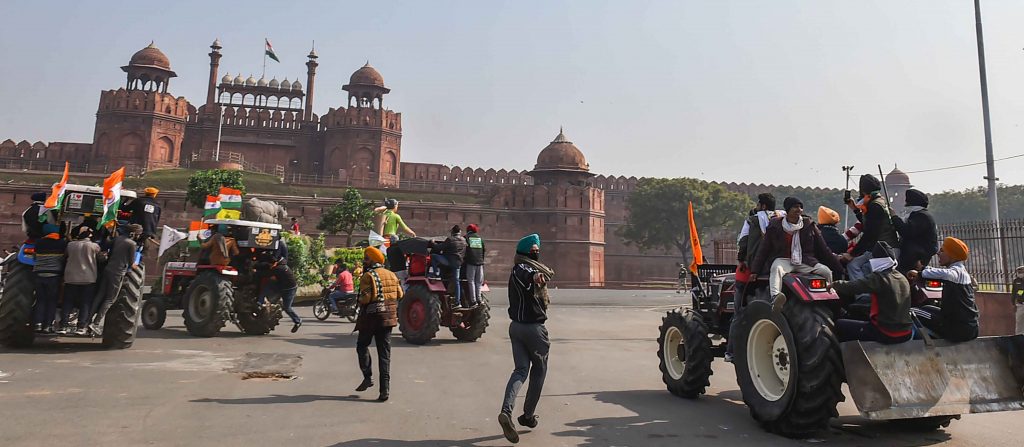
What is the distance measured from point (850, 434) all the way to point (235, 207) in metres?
12.5

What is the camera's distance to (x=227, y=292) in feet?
30.7

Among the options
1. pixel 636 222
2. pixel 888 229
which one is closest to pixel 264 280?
pixel 888 229

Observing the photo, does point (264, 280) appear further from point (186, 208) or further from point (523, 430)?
point (186, 208)

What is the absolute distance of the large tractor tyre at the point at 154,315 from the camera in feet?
34.7

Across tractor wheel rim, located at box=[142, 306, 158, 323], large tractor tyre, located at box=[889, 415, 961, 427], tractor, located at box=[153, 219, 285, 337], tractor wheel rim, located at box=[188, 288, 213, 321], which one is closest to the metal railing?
large tractor tyre, located at box=[889, 415, 961, 427]

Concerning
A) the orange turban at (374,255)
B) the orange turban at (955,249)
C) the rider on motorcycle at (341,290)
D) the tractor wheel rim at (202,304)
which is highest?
the orange turban at (955,249)

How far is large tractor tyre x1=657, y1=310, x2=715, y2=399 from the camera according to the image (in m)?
5.43

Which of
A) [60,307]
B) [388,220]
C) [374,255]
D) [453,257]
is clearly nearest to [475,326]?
[453,257]

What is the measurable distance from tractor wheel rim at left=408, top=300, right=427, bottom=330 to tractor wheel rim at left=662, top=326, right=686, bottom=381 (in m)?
4.29

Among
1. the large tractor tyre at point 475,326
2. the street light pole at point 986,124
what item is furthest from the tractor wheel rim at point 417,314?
the street light pole at point 986,124

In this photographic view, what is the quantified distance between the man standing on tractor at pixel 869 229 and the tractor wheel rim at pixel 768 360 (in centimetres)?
98

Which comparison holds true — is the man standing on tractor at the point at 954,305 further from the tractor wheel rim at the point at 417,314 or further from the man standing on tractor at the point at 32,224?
the man standing on tractor at the point at 32,224

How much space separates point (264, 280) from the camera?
33.3 ft

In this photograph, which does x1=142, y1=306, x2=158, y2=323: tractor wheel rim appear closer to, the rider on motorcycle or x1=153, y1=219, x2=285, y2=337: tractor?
x1=153, y1=219, x2=285, y2=337: tractor
